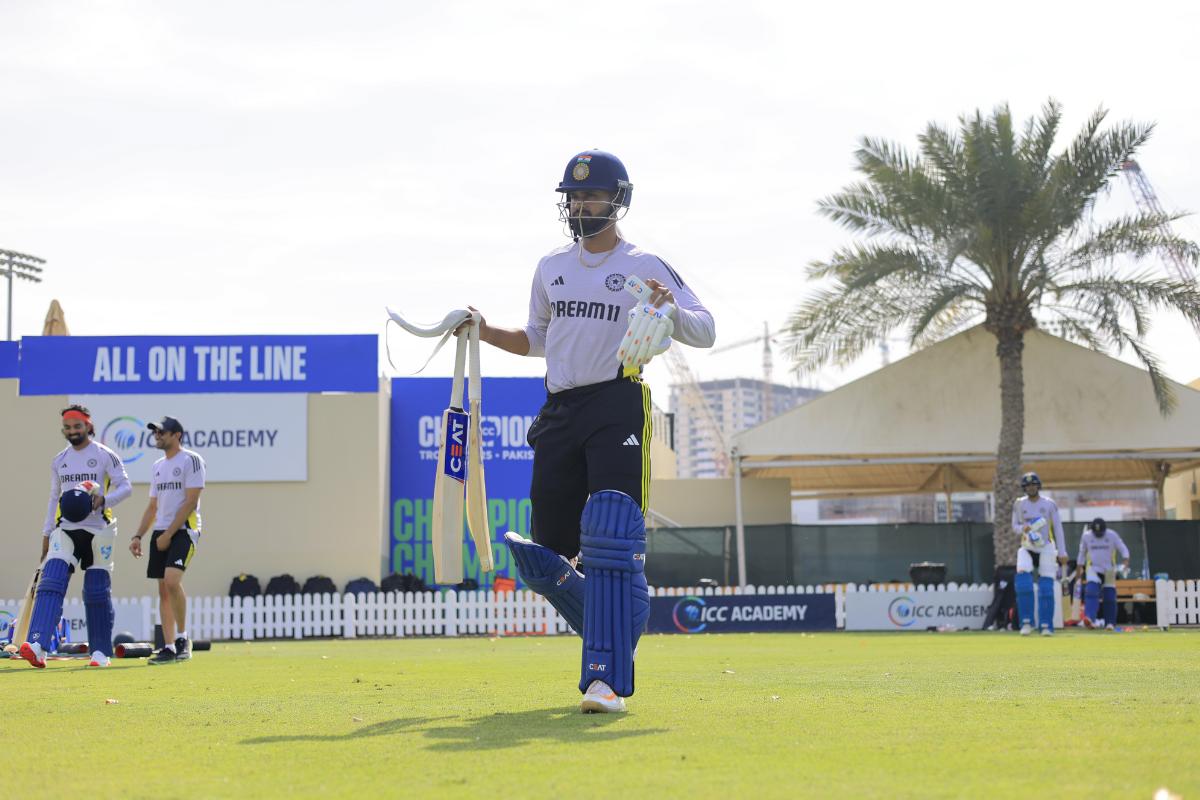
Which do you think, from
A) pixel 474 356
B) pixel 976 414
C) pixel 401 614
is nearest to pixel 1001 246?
pixel 976 414

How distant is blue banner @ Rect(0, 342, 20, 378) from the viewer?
94.1 feet

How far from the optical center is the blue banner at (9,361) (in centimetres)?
2869

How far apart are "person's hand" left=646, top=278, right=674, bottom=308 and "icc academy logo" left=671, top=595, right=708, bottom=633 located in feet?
58.9

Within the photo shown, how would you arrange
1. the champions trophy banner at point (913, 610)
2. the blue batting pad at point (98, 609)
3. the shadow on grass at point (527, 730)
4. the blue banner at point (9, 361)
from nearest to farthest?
the shadow on grass at point (527, 730) → the blue batting pad at point (98, 609) → the champions trophy banner at point (913, 610) → the blue banner at point (9, 361)

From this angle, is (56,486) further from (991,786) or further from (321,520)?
(321,520)

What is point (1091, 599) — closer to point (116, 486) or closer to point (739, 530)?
point (739, 530)

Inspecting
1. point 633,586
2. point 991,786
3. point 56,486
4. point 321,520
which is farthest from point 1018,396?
point 991,786

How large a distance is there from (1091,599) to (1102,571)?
1.55 feet

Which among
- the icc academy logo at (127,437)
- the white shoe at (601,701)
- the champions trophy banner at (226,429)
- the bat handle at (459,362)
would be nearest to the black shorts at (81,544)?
the bat handle at (459,362)

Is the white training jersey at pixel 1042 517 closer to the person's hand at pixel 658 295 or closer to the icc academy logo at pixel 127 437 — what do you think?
the person's hand at pixel 658 295

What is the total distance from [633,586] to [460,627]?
63.2 ft

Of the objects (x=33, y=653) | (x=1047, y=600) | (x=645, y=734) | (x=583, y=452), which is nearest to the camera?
(x=645, y=734)

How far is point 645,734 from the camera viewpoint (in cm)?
491

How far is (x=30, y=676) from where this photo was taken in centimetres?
964
